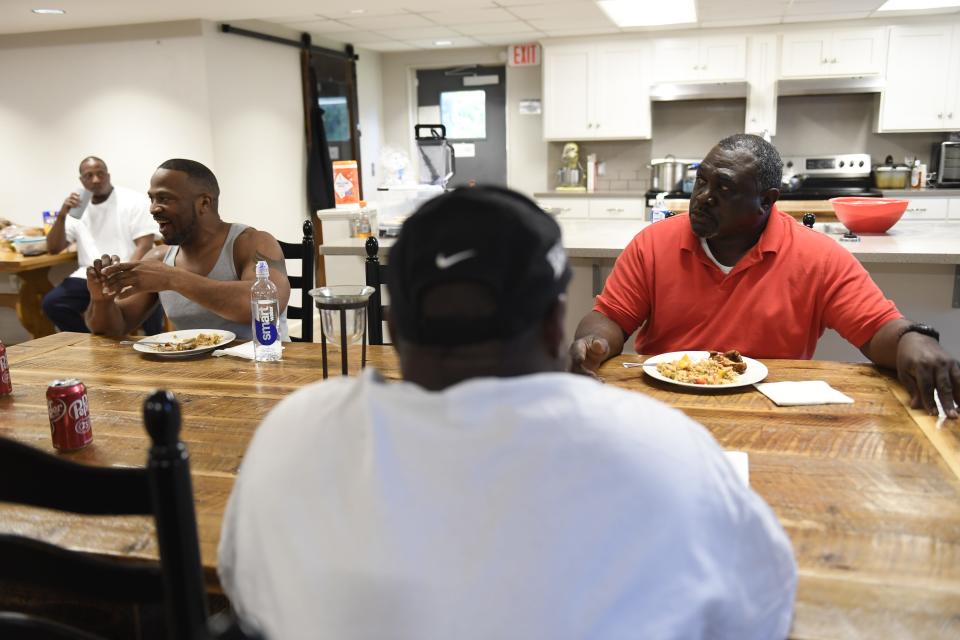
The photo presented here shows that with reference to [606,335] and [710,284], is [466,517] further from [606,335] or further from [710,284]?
[710,284]

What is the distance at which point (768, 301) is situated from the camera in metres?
2.03

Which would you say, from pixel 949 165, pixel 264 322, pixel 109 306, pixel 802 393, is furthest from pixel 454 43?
pixel 802 393

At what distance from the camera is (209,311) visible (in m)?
2.40

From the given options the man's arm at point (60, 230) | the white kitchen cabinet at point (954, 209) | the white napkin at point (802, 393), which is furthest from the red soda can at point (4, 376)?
the white kitchen cabinet at point (954, 209)

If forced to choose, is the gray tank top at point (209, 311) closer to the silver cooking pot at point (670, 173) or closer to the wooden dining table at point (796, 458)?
the wooden dining table at point (796, 458)

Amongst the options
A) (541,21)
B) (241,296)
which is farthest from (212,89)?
(241,296)

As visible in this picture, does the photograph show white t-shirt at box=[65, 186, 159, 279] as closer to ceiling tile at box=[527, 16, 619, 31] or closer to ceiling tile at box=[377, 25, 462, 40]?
ceiling tile at box=[377, 25, 462, 40]

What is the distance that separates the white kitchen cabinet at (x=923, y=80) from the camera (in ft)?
18.7

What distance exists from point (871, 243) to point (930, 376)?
1617mm

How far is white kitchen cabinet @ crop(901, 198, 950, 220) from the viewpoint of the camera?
220 inches

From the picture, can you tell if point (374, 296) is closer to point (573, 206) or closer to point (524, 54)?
point (573, 206)

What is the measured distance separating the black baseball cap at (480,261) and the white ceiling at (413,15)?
4.34m

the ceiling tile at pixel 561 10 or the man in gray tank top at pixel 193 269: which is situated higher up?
the ceiling tile at pixel 561 10

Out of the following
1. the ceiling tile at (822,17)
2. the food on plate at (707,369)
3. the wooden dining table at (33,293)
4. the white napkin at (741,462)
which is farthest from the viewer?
the ceiling tile at (822,17)
